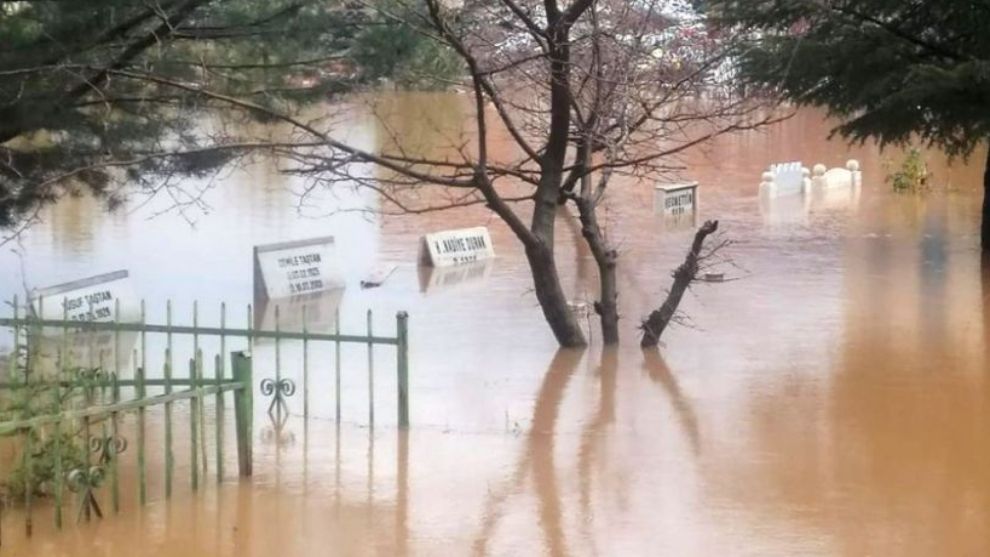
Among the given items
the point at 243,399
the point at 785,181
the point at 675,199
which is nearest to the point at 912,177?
the point at 785,181

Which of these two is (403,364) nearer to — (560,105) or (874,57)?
(560,105)

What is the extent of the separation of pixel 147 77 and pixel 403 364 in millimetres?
3274

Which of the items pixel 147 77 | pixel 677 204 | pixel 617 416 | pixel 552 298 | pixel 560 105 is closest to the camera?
pixel 617 416

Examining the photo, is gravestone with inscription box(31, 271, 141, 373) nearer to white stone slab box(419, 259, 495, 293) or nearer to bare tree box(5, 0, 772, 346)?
bare tree box(5, 0, 772, 346)

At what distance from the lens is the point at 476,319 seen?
1535cm

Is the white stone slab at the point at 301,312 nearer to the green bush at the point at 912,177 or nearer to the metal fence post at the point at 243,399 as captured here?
the metal fence post at the point at 243,399

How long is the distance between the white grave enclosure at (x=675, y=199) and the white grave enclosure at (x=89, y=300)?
40.3ft

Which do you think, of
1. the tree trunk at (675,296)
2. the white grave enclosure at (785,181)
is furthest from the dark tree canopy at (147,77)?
the white grave enclosure at (785,181)

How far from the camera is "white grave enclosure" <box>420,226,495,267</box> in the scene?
1886 centimetres

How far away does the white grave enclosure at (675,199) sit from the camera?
2453cm

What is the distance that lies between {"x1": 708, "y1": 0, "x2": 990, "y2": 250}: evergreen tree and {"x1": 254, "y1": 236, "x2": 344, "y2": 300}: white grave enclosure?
592 cm

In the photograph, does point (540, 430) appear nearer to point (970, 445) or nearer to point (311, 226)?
point (970, 445)

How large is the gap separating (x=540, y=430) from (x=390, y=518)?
255 centimetres

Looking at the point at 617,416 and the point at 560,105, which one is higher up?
the point at 560,105
